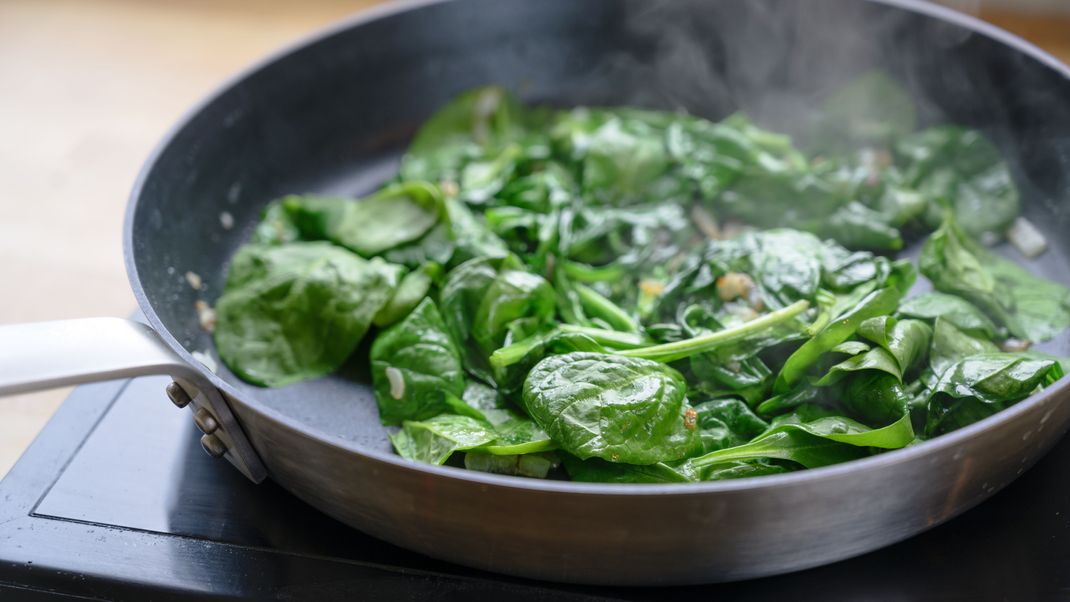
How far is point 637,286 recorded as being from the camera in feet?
4.33

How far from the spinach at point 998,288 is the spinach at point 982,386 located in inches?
7.8

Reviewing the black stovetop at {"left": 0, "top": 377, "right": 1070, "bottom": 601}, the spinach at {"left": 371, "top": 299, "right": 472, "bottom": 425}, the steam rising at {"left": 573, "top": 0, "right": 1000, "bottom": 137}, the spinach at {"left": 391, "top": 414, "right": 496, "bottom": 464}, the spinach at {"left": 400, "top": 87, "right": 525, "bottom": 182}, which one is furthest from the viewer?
the spinach at {"left": 400, "top": 87, "right": 525, "bottom": 182}

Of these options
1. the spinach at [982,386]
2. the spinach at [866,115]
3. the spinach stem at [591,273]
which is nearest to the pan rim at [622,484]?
the spinach at [982,386]

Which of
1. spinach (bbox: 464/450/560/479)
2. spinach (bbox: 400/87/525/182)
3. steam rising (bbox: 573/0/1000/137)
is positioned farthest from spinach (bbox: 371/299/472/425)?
steam rising (bbox: 573/0/1000/137)

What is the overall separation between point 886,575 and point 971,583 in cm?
8

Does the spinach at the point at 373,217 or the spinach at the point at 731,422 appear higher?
the spinach at the point at 373,217

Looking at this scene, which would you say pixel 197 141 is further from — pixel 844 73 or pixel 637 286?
pixel 844 73

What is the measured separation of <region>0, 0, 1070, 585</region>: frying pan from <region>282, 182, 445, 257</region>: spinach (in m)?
0.13

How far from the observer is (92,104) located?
1943mm

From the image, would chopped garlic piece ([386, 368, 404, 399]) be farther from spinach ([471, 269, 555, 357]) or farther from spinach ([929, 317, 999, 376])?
spinach ([929, 317, 999, 376])

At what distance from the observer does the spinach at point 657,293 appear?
0.98 metres

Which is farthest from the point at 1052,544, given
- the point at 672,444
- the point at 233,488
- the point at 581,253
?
the point at 233,488

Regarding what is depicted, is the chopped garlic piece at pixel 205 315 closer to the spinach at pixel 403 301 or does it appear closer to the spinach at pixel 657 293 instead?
the spinach at pixel 657 293

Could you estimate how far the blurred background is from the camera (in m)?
1.53
